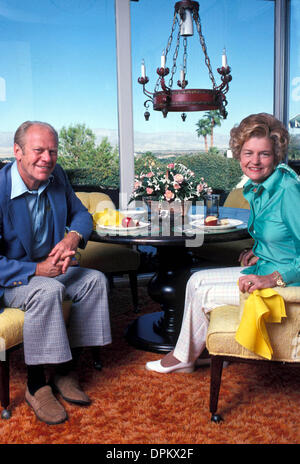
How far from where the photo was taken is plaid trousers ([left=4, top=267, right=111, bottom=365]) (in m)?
1.95

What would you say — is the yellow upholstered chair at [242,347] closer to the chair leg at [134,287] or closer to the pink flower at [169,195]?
the pink flower at [169,195]

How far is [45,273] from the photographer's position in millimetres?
2078

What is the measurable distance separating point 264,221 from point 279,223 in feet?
0.22

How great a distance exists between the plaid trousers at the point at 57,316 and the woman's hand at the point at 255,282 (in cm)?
73

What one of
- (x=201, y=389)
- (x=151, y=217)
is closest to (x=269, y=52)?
(x=151, y=217)

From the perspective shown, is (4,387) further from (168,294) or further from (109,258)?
(109,258)

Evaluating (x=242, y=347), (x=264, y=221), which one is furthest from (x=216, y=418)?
(x=264, y=221)

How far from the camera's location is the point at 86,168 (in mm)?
3930

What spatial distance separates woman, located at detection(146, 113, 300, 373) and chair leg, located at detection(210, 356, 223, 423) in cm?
27

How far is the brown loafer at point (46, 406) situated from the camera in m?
1.94

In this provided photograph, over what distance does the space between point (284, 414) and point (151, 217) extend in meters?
1.22

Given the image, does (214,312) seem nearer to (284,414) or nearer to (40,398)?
(284,414)

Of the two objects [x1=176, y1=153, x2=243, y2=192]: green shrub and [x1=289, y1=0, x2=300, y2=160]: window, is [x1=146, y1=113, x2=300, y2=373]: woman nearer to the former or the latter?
[x1=176, y1=153, x2=243, y2=192]: green shrub

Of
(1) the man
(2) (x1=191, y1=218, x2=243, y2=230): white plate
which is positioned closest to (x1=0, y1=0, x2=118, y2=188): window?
(1) the man
